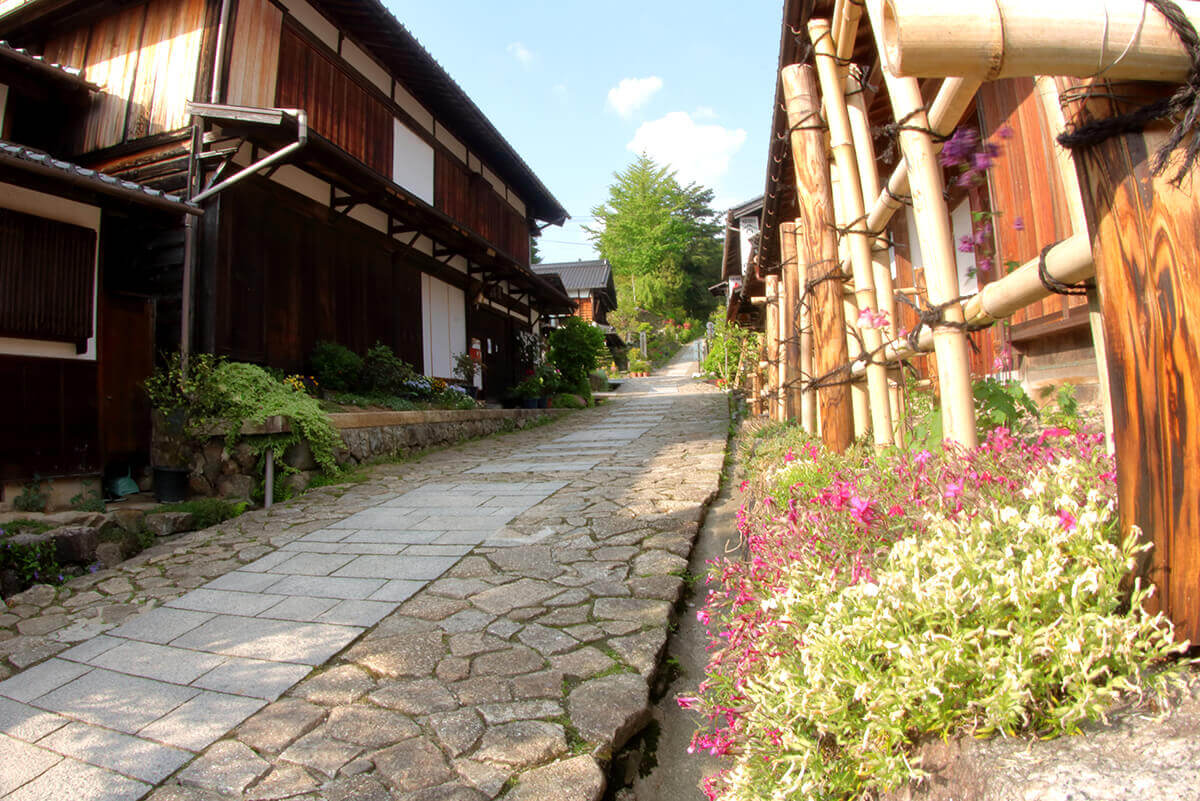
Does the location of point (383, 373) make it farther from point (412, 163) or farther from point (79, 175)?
point (79, 175)

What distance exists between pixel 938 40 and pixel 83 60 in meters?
11.1

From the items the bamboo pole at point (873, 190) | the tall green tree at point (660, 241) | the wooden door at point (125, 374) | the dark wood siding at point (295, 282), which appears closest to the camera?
the bamboo pole at point (873, 190)

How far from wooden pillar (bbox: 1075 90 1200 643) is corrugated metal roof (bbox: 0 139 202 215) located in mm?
6660

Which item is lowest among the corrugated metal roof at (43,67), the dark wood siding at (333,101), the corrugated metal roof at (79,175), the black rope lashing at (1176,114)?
the black rope lashing at (1176,114)

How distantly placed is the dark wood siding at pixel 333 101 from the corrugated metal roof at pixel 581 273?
75.3ft

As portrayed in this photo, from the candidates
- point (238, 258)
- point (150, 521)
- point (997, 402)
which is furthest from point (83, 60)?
point (997, 402)

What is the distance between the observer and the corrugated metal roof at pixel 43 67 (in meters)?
6.64

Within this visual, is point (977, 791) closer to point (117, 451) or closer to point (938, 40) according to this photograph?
point (938, 40)

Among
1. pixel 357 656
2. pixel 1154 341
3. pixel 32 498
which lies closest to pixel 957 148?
pixel 1154 341

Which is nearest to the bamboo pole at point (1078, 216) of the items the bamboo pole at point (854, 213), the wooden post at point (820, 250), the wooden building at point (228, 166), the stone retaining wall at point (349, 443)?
the bamboo pole at point (854, 213)

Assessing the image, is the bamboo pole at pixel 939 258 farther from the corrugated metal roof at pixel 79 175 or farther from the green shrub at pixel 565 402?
the green shrub at pixel 565 402

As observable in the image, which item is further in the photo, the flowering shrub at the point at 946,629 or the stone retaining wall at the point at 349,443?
the stone retaining wall at the point at 349,443

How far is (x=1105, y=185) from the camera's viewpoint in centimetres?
108

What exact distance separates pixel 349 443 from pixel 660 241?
113ft
